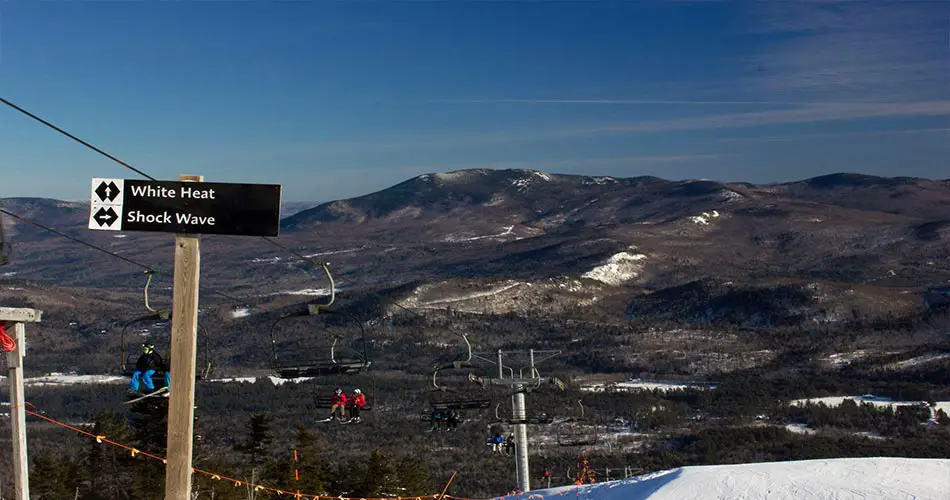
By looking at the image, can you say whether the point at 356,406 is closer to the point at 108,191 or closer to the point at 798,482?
the point at 798,482

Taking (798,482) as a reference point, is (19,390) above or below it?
above

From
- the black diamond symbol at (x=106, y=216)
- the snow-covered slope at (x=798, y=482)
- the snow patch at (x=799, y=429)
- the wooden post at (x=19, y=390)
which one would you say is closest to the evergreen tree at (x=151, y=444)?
the snow-covered slope at (x=798, y=482)

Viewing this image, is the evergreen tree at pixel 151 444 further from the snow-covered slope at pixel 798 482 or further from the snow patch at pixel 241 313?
the snow patch at pixel 241 313

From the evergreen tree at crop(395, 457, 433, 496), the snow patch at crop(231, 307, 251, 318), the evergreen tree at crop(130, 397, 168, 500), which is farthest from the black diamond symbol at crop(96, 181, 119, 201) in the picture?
the snow patch at crop(231, 307, 251, 318)

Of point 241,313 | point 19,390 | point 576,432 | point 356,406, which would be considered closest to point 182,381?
point 19,390

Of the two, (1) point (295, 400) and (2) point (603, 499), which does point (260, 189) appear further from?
(1) point (295, 400)

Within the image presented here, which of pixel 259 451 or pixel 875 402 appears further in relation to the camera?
pixel 875 402

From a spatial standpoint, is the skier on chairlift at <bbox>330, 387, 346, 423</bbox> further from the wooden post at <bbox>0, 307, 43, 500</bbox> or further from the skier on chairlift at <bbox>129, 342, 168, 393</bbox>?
the wooden post at <bbox>0, 307, 43, 500</bbox>
